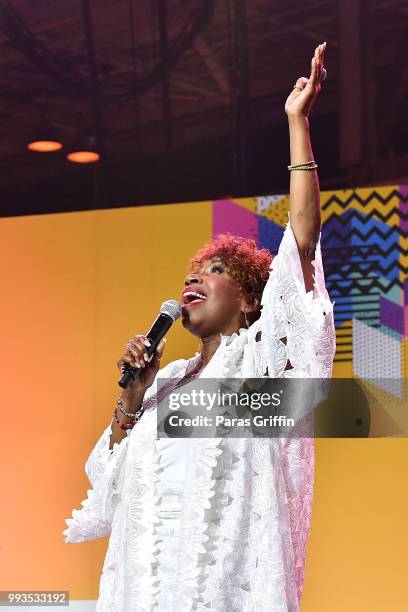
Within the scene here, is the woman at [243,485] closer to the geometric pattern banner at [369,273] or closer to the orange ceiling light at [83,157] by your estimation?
the geometric pattern banner at [369,273]

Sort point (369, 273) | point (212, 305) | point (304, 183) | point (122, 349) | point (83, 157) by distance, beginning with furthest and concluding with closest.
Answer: point (83, 157)
point (122, 349)
point (369, 273)
point (212, 305)
point (304, 183)

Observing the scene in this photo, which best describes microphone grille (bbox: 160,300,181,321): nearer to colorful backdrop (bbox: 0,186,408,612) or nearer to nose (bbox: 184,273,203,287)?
nose (bbox: 184,273,203,287)

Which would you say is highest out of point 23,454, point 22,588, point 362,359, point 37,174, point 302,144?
point 37,174

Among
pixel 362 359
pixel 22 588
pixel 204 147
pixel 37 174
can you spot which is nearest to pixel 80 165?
pixel 37 174

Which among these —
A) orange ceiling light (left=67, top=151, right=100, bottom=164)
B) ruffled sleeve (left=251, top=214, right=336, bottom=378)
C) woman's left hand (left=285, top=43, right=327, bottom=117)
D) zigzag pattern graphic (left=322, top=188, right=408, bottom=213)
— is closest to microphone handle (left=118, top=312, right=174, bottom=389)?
ruffled sleeve (left=251, top=214, right=336, bottom=378)

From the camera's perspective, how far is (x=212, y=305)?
7.12ft

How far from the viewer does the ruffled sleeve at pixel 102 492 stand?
2172 mm

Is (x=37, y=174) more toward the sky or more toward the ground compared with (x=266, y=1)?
more toward the ground

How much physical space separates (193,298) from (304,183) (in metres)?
0.46

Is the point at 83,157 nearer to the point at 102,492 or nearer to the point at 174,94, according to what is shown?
the point at 174,94

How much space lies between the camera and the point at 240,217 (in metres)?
3.19

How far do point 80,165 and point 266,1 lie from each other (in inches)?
33.2

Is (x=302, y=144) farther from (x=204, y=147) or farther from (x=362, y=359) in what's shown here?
(x=204, y=147)

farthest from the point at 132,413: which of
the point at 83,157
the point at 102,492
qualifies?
the point at 83,157
